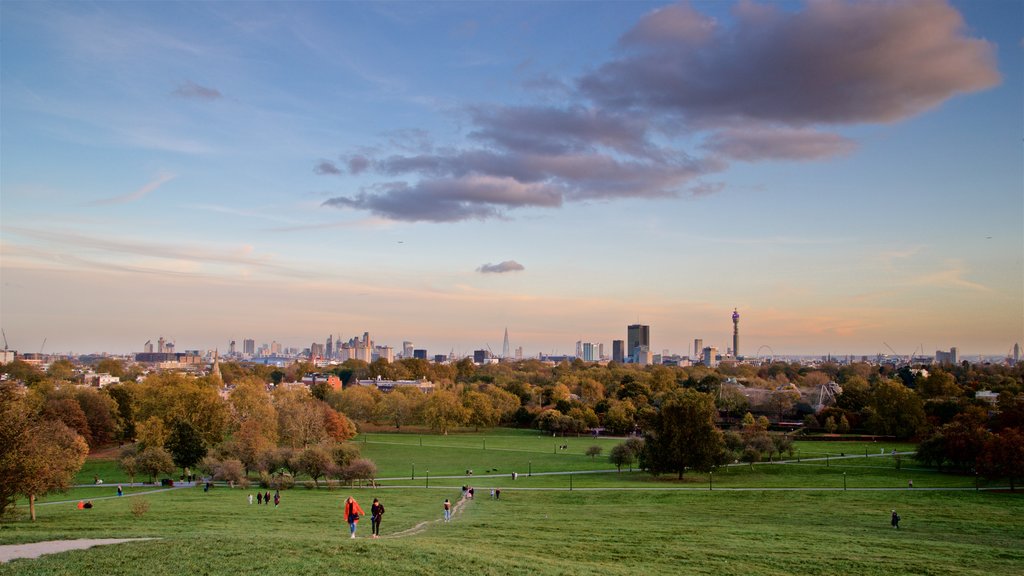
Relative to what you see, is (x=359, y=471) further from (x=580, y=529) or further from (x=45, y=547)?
(x=45, y=547)

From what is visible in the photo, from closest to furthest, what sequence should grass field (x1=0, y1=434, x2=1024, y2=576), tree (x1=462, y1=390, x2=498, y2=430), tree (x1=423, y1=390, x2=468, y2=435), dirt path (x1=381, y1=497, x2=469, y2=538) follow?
grass field (x1=0, y1=434, x2=1024, y2=576), dirt path (x1=381, y1=497, x2=469, y2=538), tree (x1=423, y1=390, x2=468, y2=435), tree (x1=462, y1=390, x2=498, y2=430)

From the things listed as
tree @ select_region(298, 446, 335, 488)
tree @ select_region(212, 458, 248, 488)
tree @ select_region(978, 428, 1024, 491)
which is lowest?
tree @ select_region(212, 458, 248, 488)

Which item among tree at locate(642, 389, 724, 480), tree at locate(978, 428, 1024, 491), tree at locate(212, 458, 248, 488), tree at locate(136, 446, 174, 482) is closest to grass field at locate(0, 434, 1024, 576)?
tree at locate(642, 389, 724, 480)

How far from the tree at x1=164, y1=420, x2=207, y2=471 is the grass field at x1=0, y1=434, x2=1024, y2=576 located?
5.96 m

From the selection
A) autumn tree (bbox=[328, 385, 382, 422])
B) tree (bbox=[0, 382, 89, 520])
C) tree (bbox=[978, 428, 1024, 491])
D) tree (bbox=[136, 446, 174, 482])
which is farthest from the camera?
autumn tree (bbox=[328, 385, 382, 422])

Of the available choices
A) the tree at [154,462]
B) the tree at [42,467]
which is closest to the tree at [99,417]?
the tree at [154,462]

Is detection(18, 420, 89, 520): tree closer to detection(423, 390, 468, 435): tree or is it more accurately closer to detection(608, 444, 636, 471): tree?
detection(608, 444, 636, 471): tree

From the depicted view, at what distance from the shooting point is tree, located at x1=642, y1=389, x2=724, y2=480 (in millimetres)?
68188

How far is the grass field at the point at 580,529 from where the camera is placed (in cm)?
2409

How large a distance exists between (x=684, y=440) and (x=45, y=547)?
5493 cm

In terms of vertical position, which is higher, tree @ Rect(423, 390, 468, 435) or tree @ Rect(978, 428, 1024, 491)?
tree @ Rect(978, 428, 1024, 491)

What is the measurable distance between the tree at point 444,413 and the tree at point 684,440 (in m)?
55.6

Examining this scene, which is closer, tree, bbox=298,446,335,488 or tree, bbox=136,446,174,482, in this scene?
tree, bbox=298,446,335,488

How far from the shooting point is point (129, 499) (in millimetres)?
53188
